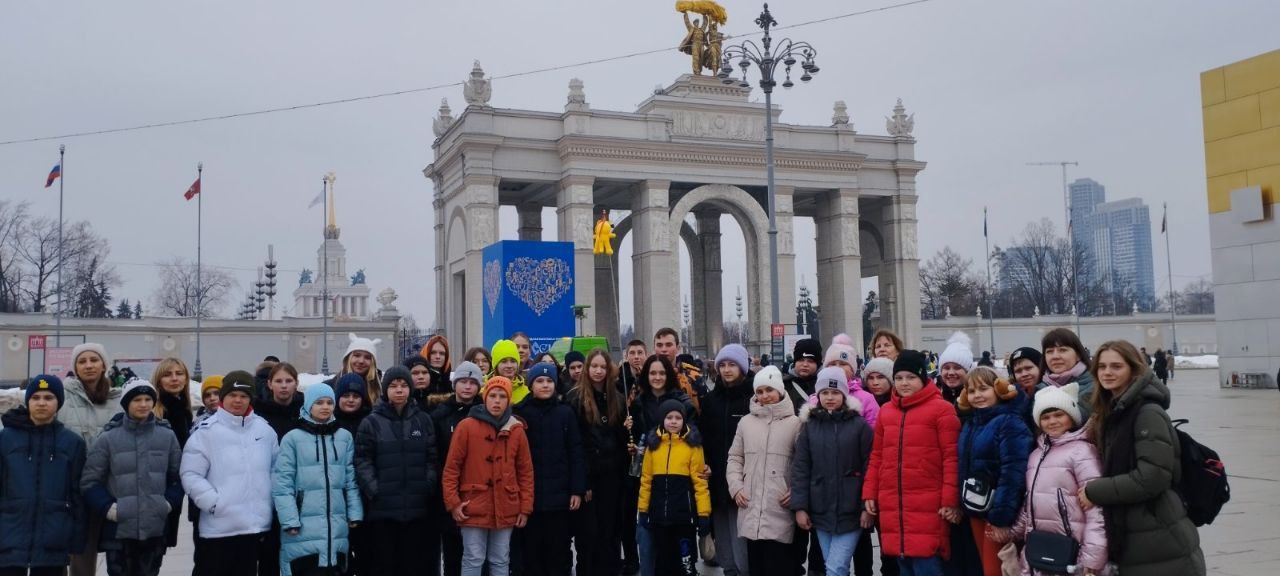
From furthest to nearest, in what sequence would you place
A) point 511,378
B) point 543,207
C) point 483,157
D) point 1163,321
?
point 1163,321
point 543,207
point 483,157
point 511,378

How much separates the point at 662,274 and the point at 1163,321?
3479cm

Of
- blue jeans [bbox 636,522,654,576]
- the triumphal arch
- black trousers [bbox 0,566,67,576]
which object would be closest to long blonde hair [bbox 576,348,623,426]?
blue jeans [bbox 636,522,654,576]

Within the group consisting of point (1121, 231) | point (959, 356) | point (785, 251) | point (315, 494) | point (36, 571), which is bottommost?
point (36, 571)

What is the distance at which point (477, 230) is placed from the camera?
31438mm

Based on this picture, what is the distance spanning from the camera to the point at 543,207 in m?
38.5

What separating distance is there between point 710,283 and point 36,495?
33.6 metres

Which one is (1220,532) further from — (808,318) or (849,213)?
(808,318)

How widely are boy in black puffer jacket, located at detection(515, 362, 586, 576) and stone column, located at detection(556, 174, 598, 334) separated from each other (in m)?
24.7

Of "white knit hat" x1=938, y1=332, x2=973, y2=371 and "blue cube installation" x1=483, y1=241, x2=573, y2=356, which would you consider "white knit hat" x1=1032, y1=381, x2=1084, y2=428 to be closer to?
"white knit hat" x1=938, y1=332, x2=973, y2=371

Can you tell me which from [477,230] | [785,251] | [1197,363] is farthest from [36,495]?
[1197,363]

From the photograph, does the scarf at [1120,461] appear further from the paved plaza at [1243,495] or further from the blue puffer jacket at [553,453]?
the blue puffer jacket at [553,453]

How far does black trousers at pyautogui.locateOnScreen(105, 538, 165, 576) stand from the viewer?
6.00m

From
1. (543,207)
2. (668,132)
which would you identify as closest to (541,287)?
(668,132)

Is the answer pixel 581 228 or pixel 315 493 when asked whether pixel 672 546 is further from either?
pixel 581 228
